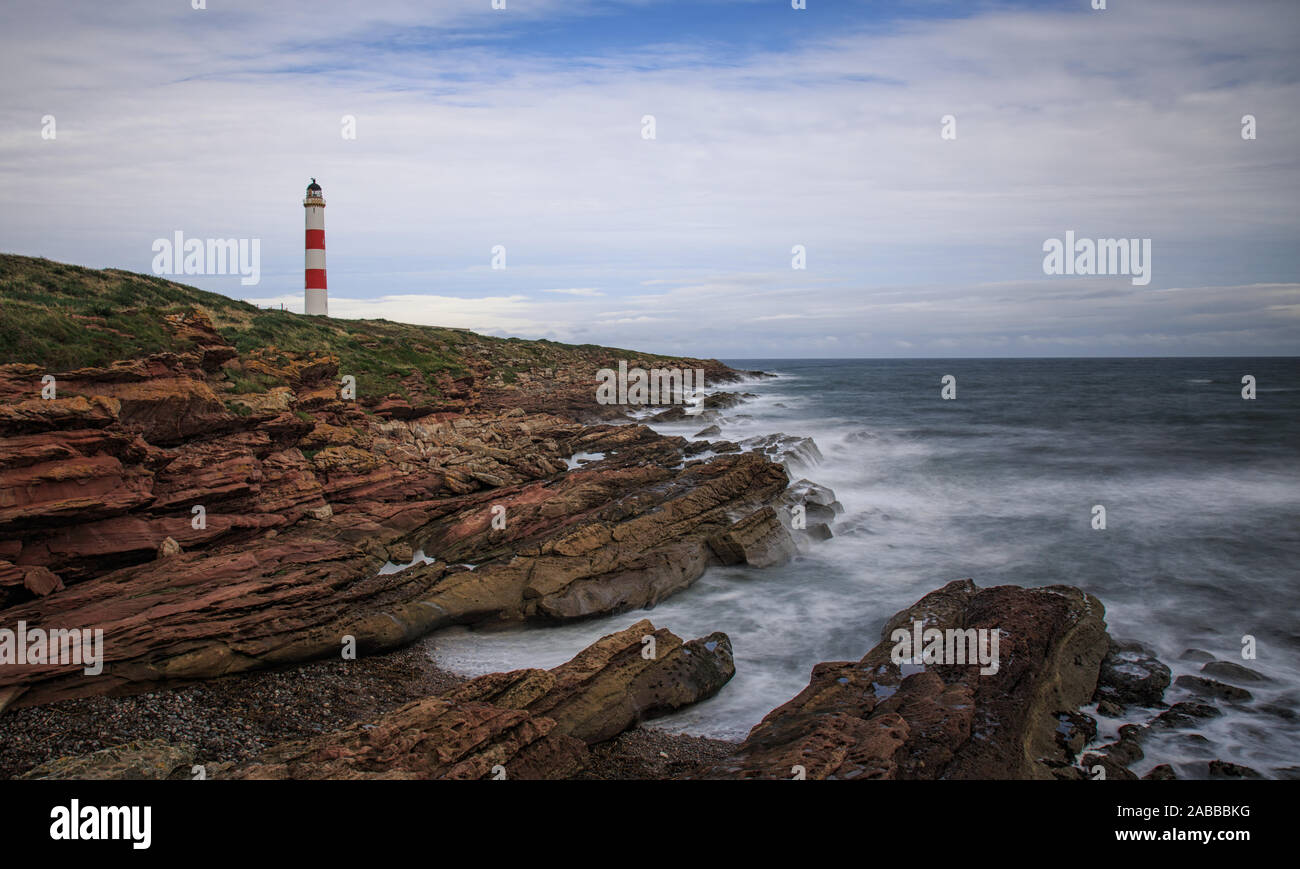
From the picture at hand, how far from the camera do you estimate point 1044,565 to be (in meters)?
17.2

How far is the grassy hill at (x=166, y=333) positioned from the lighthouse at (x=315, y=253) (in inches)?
72.1

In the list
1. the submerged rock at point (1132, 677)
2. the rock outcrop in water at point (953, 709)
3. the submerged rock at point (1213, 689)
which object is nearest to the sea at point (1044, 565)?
the submerged rock at point (1213, 689)

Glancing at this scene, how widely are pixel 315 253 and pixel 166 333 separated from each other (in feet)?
76.5

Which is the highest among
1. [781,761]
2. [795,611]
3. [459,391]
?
[459,391]

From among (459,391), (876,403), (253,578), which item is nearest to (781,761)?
(253,578)

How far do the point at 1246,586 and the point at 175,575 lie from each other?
73.4ft

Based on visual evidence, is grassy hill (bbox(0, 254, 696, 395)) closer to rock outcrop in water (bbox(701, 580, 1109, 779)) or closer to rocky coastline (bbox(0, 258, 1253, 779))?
rocky coastline (bbox(0, 258, 1253, 779))

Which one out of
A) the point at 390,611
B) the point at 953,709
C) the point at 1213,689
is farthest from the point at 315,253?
the point at 1213,689

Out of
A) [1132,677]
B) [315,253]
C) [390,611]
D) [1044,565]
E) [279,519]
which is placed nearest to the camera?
[1132,677]

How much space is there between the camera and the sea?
10797mm

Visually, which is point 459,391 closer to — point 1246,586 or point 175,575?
point 175,575

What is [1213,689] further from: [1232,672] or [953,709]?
[953,709]

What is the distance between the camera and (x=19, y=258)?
24531 mm

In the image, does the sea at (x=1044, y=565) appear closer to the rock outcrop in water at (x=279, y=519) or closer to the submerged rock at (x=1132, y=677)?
the submerged rock at (x=1132, y=677)
